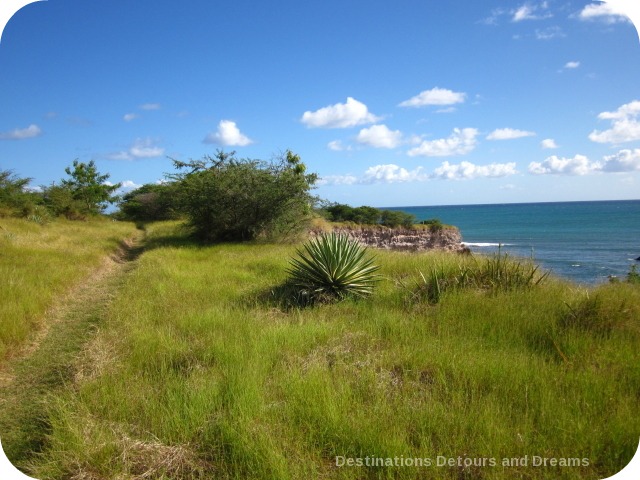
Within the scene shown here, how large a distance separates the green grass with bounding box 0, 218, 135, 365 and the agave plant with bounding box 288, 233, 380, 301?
4915 millimetres

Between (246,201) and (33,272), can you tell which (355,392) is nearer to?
(33,272)

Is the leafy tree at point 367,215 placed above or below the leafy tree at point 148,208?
below

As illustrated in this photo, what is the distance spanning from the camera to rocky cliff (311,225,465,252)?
119 feet

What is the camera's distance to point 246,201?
18.6 metres

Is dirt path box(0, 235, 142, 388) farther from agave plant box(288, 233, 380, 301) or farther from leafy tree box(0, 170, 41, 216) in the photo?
leafy tree box(0, 170, 41, 216)

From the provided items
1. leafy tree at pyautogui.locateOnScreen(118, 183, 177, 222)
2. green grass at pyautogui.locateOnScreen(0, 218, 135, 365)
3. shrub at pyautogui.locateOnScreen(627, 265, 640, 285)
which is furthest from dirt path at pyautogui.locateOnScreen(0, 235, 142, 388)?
leafy tree at pyautogui.locateOnScreen(118, 183, 177, 222)

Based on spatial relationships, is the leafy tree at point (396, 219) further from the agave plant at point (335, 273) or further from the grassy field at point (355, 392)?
the grassy field at point (355, 392)

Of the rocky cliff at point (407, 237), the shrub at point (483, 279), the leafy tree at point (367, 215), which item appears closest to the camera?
the shrub at point (483, 279)

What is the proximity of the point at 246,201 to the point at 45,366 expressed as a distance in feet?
43.1

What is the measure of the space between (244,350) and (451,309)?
340 cm

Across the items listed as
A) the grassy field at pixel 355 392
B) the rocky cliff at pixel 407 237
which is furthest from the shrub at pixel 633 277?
the rocky cliff at pixel 407 237

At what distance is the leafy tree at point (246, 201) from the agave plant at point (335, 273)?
10097mm

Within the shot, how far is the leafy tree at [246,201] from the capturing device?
60.9 ft

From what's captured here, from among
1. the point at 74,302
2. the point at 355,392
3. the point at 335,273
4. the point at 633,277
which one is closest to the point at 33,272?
the point at 74,302
